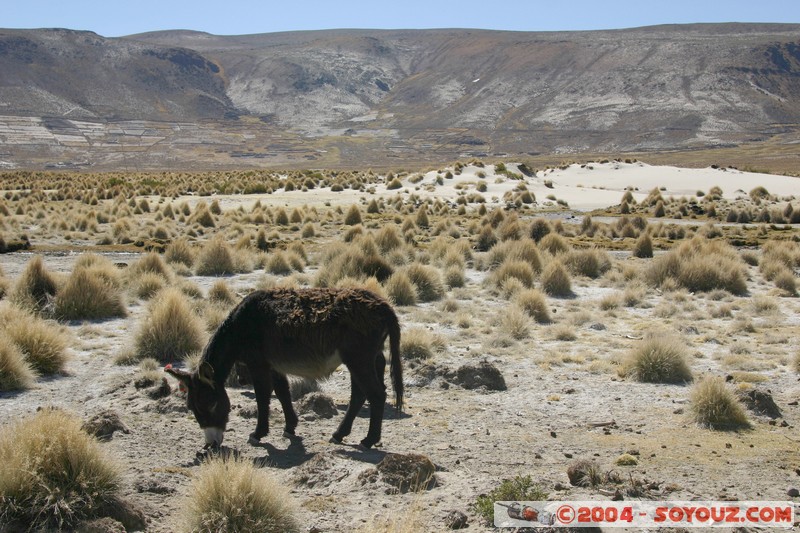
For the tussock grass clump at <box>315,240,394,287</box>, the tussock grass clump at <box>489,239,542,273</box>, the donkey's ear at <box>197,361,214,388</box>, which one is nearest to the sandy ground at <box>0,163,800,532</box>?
the donkey's ear at <box>197,361,214,388</box>

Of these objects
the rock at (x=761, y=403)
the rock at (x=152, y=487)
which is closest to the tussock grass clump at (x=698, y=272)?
the rock at (x=761, y=403)

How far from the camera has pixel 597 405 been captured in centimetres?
908

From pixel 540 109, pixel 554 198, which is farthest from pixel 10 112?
pixel 554 198

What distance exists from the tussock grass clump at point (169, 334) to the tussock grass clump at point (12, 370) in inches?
68.4

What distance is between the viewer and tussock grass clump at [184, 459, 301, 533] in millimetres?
5293

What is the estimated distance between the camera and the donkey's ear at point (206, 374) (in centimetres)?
727

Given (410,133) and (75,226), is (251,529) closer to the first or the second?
(75,226)

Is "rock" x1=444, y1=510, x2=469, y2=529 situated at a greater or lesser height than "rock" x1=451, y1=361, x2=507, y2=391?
greater

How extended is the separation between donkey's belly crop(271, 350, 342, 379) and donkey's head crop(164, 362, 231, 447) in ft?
2.00

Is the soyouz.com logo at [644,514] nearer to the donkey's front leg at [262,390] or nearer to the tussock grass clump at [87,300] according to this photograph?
the donkey's front leg at [262,390]

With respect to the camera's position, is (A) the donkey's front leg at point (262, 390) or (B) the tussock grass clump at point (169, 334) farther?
(B) the tussock grass clump at point (169, 334)

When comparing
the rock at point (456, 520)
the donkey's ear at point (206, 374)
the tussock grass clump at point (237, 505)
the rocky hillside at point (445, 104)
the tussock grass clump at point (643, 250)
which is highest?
the rocky hillside at point (445, 104)

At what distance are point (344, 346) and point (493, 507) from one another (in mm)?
2208

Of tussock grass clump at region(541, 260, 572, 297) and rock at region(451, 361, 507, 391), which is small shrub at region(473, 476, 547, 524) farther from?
tussock grass clump at region(541, 260, 572, 297)
